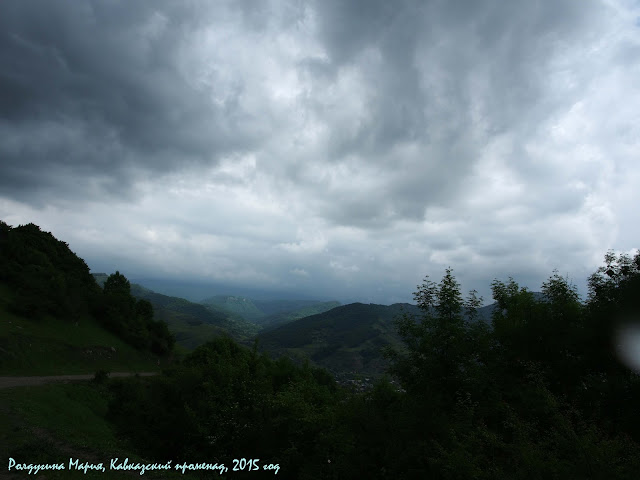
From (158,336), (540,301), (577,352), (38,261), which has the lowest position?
(158,336)

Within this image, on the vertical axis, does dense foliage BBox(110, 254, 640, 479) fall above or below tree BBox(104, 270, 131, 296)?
below

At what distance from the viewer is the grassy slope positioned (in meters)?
52.8

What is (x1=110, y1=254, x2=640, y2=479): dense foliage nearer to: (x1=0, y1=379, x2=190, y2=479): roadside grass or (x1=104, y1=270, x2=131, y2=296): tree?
(x1=0, y1=379, x2=190, y2=479): roadside grass

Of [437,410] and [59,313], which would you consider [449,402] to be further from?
[59,313]

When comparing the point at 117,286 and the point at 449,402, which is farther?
the point at 117,286

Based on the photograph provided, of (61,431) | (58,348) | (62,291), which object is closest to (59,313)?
(62,291)

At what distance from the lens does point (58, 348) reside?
6322 centimetres

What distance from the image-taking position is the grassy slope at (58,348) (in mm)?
52750

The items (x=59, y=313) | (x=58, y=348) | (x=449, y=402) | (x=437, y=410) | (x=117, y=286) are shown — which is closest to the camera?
(x=437, y=410)

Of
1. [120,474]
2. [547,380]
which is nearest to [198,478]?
[120,474]

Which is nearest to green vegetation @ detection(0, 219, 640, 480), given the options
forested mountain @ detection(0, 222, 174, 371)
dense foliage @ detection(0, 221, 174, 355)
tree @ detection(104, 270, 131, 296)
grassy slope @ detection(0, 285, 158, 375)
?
grassy slope @ detection(0, 285, 158, 375)

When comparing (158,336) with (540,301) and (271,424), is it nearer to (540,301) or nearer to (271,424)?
(271,424)

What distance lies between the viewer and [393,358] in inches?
1078

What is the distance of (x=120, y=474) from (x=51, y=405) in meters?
27.5
